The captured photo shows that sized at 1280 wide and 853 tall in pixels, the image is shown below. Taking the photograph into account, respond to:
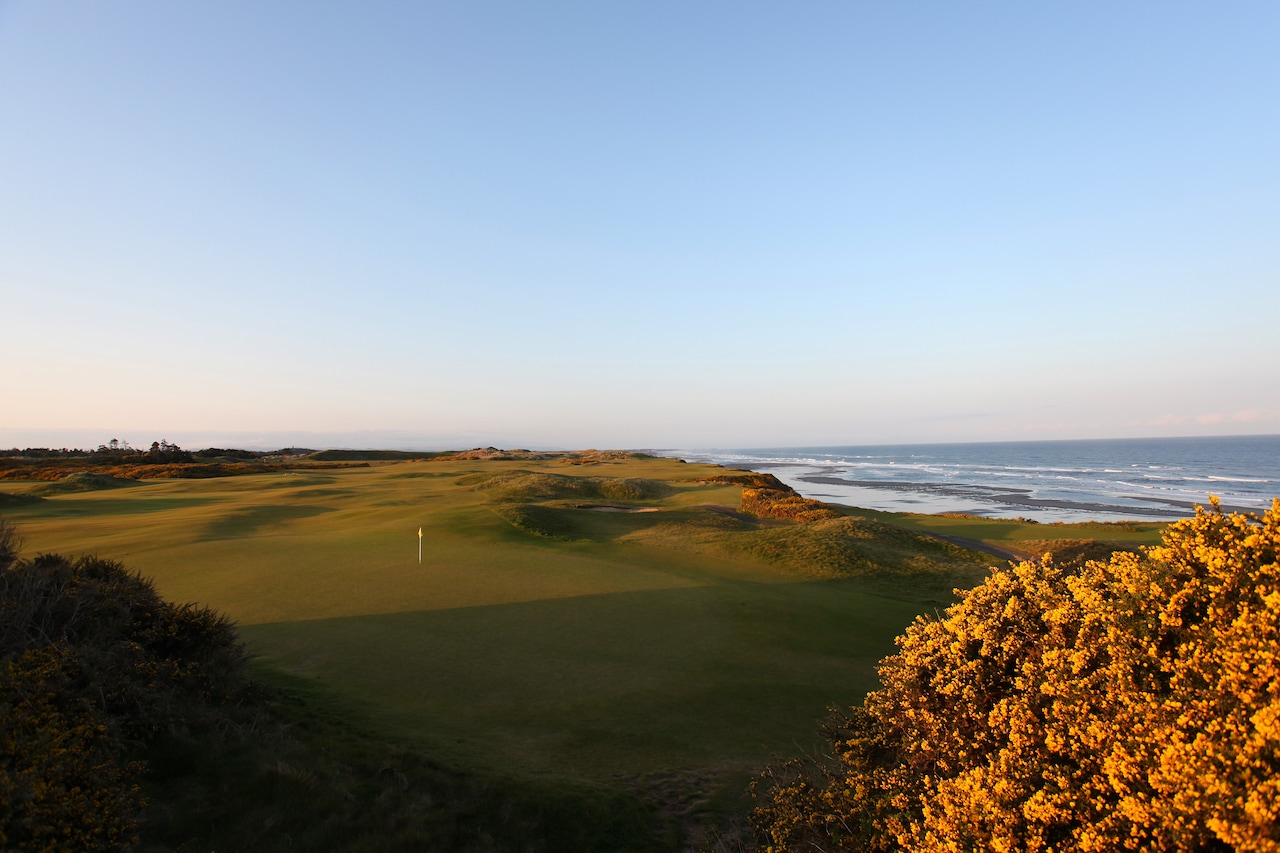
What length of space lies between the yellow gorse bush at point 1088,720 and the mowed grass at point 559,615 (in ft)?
8.91

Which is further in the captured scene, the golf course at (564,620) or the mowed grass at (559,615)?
the mowed grass at (559,615)

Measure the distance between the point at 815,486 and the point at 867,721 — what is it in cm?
7498

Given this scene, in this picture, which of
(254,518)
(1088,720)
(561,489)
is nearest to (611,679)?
(1088,720)

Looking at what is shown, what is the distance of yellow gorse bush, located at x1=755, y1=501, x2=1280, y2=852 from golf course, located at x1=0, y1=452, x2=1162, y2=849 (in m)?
2.36

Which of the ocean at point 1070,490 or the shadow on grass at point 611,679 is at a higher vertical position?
the shadow on grass at point 611,679

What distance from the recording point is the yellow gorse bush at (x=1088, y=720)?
336 cm

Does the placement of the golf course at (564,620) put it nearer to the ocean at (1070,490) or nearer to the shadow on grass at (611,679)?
the shadow on grass at (611,679)

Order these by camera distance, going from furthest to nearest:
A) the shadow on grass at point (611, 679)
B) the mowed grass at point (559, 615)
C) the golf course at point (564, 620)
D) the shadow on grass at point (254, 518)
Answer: the shadow on grass at point (254, 518) < the mowed grass at point (559, 615) < the golf course at point (564, 620) < the shadow on grass at point (611, 679)

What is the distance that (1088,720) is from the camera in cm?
420

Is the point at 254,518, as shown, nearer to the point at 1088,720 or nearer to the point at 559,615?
the point at 559,615

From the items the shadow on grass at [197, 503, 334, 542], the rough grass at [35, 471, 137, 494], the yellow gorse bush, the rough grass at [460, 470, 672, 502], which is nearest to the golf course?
the shadow on grass at [197, 503, 334, 542]

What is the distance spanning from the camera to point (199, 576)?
16359 mm

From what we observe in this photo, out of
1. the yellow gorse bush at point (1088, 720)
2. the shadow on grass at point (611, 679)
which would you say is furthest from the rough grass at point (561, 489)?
the yellow gorse bush at point (1088, 720)

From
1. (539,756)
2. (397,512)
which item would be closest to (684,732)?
(539,756)
